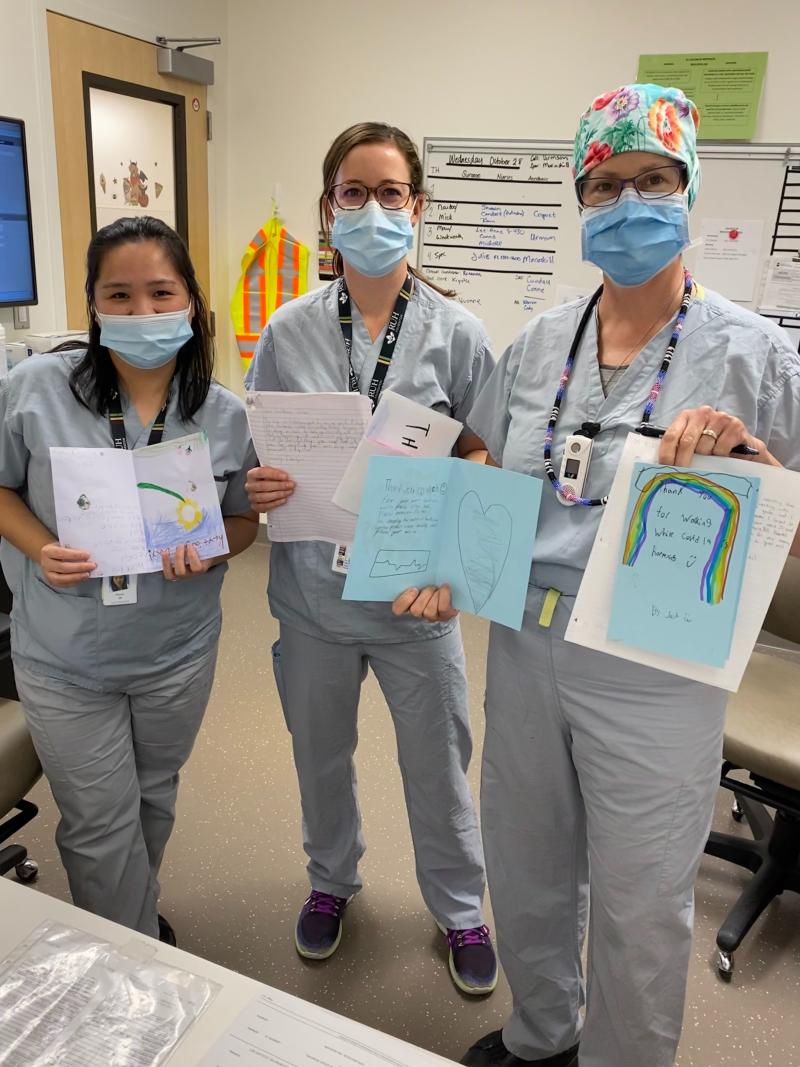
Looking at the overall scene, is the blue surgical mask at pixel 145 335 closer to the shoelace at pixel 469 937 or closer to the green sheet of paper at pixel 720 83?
the shoelace at pixel 469 937

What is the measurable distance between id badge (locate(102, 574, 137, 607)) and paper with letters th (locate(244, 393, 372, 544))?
0.27 meters

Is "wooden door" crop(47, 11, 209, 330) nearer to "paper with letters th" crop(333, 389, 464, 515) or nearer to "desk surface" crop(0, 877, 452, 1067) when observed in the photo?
"paper with letters th" crop(333, 389, 464, 515)

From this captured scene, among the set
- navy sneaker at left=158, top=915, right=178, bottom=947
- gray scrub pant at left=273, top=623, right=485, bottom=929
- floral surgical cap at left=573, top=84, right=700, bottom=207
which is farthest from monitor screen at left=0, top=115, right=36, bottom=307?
floral surgical cap at left=573, top=84, right=700, bottom=207

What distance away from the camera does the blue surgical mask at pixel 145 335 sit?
4.33 ft

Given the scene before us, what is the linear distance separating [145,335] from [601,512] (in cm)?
79

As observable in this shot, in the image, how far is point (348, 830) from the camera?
5.94 feet

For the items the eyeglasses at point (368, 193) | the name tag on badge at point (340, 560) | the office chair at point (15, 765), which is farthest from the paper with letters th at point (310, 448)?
the office chair at point (15, 765)

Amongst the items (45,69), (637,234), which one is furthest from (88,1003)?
(45,69)

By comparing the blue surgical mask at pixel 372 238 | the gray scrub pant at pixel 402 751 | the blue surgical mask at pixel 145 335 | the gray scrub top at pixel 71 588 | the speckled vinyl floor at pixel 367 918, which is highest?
the blue surgical mask at pixel 372 238

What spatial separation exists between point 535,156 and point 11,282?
2107 millimetres

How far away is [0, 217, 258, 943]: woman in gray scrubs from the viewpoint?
133 cm

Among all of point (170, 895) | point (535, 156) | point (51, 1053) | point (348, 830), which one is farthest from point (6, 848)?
point (535, 156)

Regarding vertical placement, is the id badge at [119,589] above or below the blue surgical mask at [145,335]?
below

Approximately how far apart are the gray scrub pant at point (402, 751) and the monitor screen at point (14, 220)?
1894 mm
